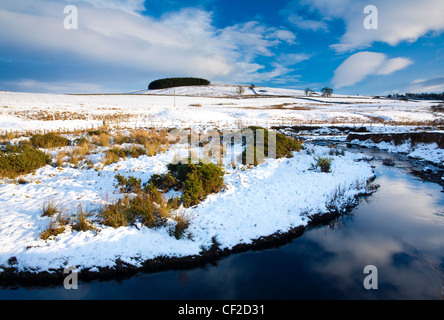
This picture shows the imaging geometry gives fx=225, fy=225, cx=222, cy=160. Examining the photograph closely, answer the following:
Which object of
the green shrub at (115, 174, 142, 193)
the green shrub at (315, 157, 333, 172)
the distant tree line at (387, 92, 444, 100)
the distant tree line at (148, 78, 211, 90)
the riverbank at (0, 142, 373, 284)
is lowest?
the riverbank at (0, 142, 373, 284)

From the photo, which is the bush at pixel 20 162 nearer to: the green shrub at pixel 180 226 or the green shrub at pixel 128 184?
the green shrub at pixel 128 184

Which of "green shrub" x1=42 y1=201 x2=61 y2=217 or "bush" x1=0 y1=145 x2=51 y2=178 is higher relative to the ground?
"bush" x1=0 y1=145 x2=51 y2=178

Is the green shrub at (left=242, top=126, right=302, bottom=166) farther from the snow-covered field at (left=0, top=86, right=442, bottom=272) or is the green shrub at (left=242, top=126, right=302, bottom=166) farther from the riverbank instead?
the riverbank

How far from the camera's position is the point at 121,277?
4652mm

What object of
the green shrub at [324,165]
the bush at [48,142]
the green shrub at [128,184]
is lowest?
the green shrub at [128,184]

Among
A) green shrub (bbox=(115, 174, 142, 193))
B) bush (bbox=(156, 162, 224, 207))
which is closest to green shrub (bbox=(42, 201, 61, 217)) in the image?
green shrub (bbox=(115, 174, 142, 193))

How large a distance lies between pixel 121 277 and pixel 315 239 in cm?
476

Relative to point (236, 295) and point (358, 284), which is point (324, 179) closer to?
point (358, 284)

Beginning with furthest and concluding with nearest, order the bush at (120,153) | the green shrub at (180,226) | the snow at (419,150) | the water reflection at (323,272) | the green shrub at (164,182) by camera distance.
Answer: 1. the snow at (419,150)
2. the bush at (120,153)
3. the green shrub at (164,182)
4. the green shrub at (180,226)
5. the water reflection at (323,272)

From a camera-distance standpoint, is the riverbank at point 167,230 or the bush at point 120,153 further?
the bush at point 120,153

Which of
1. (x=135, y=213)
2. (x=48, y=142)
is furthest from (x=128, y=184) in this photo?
(x=48, y=142)

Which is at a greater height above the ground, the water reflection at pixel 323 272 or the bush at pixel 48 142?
the bush at pixel 48 142

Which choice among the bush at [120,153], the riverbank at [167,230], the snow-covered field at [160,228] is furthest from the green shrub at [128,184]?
the bush at [120,153]

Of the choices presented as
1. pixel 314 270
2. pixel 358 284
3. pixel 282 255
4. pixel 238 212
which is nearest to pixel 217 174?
pixel 238 212
